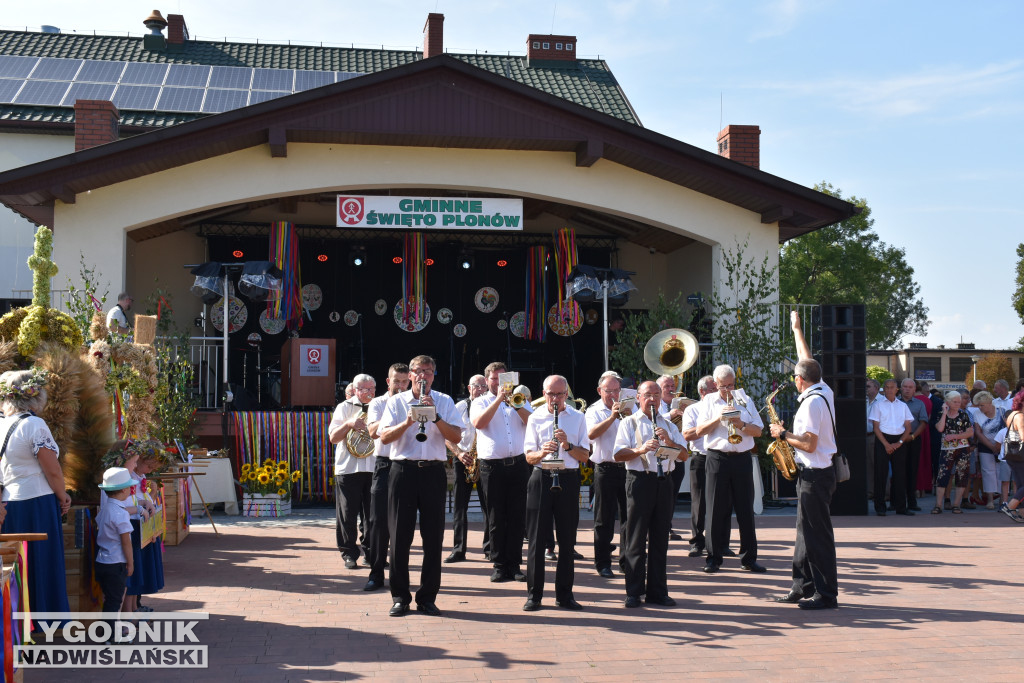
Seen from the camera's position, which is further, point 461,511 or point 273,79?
point 273,79

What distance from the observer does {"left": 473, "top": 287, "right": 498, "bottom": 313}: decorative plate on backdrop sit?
65.4 feet

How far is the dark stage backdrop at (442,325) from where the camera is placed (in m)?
19.4

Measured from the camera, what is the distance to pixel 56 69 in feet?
68.9

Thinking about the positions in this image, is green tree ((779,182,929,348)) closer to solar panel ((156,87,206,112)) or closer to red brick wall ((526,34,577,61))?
red brick wall ((526,34,577,61))

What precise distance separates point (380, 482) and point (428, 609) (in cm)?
115

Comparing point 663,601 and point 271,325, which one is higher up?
point 271,325

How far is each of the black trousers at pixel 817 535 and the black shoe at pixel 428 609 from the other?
2.90 m

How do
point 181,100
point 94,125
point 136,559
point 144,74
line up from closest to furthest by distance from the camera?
1. point 136,559
2. point 94,125
3. point 181,100
4. point 144,74

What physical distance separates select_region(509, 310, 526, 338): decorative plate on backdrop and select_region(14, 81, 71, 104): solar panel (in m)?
10.6

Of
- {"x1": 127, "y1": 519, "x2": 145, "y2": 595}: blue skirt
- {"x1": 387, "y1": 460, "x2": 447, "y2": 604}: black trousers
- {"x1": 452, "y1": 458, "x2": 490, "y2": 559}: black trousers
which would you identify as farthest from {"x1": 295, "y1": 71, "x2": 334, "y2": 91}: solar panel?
{"x1": 127, "y1": 519, "x2": 145, "y2": 595}: blue skirt

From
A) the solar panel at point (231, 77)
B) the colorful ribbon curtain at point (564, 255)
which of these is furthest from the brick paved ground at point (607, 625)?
the solar panel at point (231, 77)

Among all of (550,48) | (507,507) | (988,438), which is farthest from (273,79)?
(988,438)

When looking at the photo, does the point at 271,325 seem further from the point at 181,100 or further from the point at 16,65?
the point at 16,65

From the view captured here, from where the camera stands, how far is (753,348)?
46.7 feet
